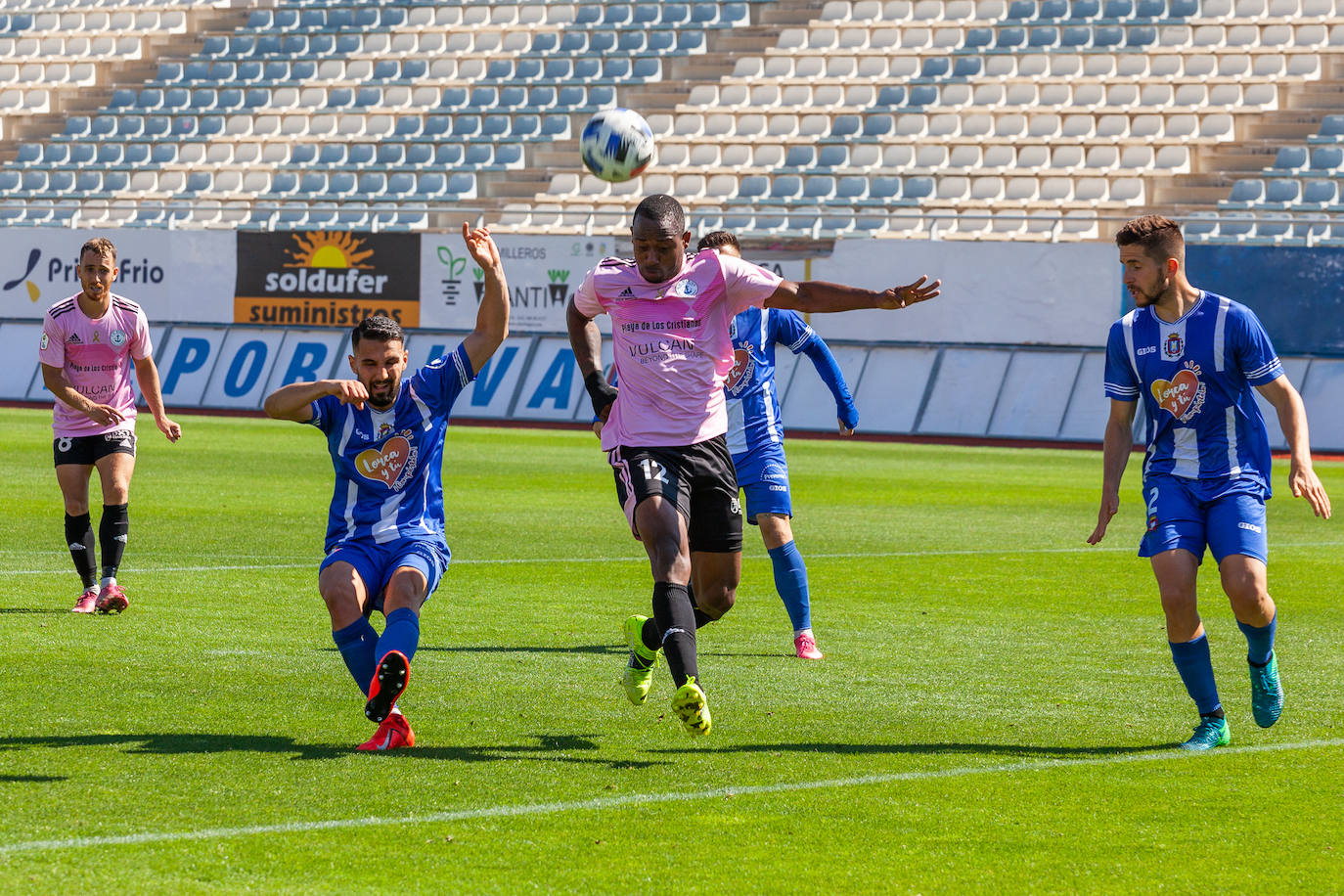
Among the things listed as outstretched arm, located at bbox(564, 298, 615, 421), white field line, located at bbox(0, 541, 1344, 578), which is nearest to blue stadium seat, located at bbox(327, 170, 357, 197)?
white field line, located at bbox(0, 541, 1344, 578)

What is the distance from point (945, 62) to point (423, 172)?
10.6 metres

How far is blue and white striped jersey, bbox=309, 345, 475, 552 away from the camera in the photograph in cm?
646

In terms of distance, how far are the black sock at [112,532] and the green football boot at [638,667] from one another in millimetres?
4011

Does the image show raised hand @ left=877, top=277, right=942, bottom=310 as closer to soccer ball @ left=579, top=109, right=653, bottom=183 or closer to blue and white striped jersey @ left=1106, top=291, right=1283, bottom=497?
blue and white striped jersey @ left=1106, top=291, right=1283, bottom=497

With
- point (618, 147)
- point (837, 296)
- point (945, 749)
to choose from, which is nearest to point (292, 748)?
point (945, 749)

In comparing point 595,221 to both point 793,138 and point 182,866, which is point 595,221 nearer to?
point 793,138

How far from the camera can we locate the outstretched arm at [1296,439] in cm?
617

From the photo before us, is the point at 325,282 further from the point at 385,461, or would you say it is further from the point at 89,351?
the point at 385,461

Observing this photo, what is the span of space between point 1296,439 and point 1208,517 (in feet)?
1.36

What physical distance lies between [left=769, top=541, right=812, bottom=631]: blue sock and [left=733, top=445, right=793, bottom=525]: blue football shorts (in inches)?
9.2

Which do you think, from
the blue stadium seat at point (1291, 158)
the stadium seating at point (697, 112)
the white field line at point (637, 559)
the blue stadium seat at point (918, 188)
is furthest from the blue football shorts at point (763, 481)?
the blue stadium seat at point (1291, 158)

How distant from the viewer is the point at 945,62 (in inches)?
1364

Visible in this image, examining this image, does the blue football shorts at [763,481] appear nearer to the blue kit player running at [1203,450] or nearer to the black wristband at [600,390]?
the black wristband at [600,390]

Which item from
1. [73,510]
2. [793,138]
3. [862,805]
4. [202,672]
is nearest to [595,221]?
[793,138]
